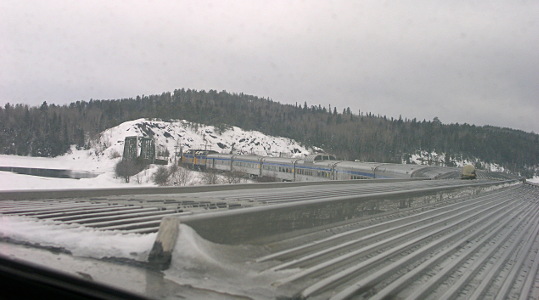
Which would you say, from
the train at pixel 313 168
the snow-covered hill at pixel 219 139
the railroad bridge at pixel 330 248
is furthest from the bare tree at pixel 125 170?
the snow-covered hill at pixel 219 139

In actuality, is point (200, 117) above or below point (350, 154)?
above

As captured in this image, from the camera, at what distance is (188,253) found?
4133mm

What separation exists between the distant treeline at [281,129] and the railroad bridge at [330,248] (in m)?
22.6

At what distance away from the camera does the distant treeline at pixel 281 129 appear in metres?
30.9

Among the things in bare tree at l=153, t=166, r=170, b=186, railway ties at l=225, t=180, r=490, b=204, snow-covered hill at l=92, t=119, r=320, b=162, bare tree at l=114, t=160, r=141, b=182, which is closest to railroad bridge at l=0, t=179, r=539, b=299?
railway ties at l=225, t=180, r=490, b=204

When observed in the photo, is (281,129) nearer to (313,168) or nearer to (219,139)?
(219,139)

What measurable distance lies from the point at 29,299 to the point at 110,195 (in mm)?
7315

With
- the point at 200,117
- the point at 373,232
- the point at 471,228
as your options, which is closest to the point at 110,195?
the point at 373,232

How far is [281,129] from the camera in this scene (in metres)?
175

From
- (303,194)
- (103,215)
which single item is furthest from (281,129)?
(103,215)

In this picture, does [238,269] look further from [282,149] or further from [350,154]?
[282,149]

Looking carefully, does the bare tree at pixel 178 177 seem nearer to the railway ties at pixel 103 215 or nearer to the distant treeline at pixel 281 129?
the distant treeline at pixel 281 129

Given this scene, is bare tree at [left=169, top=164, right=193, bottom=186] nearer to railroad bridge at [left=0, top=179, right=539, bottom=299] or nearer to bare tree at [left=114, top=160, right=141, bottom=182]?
bare tree at [left=114, top=160, right=141, bottom=182]

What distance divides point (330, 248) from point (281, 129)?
16974 cm
